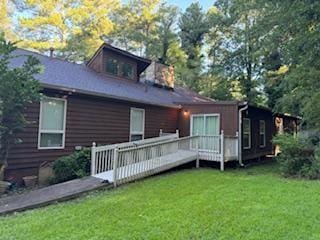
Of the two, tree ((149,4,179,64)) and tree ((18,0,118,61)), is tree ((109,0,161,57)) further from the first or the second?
tree ((18,0,118,61))

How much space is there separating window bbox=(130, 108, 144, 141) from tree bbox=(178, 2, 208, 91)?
1288 cm

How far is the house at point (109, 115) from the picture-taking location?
366 inches

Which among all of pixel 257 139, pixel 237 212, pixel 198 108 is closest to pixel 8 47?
pixel 237 212

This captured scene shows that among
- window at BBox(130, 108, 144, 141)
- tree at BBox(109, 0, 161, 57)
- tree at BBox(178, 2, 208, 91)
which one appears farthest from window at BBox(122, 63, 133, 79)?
tree at BBox(109, 0, 161, 57)

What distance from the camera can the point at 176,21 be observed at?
90.3 feet

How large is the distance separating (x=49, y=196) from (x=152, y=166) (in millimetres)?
3452

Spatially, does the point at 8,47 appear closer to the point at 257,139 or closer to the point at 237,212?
the point at 237,212

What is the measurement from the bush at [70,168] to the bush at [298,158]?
Result: 6.46m

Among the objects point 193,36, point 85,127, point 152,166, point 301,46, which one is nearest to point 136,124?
point 85,127

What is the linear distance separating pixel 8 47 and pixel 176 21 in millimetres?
21666

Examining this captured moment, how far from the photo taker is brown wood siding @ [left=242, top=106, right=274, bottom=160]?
1505cm

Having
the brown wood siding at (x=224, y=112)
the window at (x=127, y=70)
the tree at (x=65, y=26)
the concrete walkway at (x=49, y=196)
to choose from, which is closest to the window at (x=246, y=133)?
the brown wood siding at (x=224, y=112)

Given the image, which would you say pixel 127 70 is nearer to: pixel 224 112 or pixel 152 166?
pixel 224 112

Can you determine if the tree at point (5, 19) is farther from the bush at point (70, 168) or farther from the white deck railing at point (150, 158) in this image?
the white deck railing at point (150, 158)
